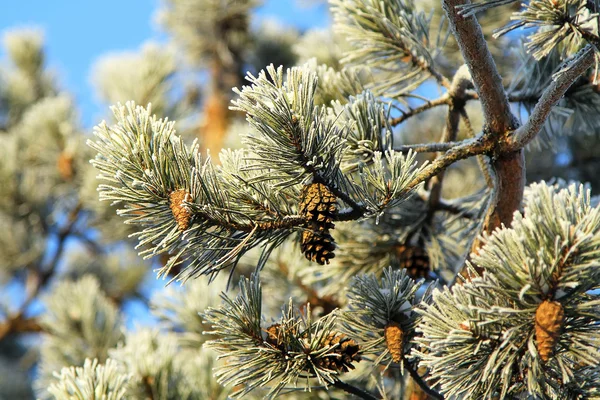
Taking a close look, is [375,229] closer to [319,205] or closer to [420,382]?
[420,382]

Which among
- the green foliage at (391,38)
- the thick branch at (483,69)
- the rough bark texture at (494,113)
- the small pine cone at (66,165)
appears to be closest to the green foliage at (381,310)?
the rough bark texture at (494,113)

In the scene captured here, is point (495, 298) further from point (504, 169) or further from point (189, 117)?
point (189, 117)

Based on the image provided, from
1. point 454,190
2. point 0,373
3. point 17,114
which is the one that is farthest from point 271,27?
point 0,373

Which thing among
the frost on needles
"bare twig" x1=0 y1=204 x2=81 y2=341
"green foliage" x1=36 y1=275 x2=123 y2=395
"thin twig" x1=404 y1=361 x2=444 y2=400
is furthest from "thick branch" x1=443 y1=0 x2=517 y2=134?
"bare twig" x1=0 y1=204 x2=81 y2=341

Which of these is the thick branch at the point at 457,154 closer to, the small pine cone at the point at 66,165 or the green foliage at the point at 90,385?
the green foliage at the point at 90,385

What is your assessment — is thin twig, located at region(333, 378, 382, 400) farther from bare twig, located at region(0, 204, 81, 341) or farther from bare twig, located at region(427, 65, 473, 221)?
bare twig, located at region(0, 204, 81, 341)
